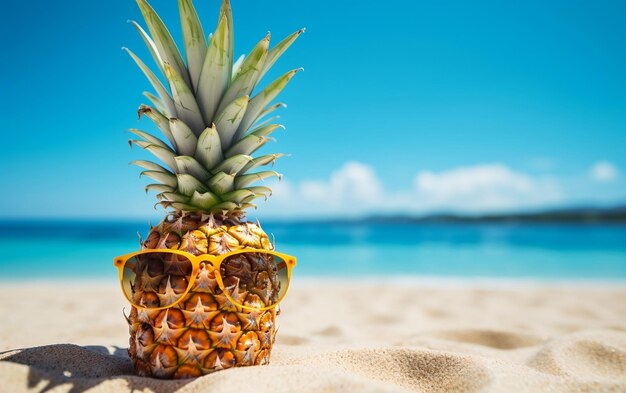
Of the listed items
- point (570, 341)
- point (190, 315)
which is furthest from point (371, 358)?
point (570, 341)

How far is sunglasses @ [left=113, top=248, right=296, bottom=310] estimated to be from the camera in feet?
6.20

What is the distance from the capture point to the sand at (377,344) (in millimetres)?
1794

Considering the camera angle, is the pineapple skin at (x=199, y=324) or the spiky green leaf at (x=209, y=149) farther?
the spiky green leaf at (x=209, y=149)

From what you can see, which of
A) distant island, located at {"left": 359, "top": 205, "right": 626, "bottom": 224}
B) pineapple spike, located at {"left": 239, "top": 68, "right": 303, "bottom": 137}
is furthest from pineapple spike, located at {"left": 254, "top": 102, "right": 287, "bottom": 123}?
distant island, located at {"left": 359, "top": 205, "right": 626, "bottom": 224}

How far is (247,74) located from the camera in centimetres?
211

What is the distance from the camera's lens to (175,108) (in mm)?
2156

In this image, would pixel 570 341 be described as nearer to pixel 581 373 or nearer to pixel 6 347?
pixel 581 373

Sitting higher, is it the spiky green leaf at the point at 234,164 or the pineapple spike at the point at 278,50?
the pineapple spike at the point at 278,50

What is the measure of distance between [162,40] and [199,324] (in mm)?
1441

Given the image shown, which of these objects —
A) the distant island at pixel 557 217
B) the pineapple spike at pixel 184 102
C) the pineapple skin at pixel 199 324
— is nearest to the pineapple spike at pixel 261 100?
the pineapple spike at pixel 184 102

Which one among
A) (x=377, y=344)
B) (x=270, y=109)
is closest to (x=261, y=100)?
(x=270, y=109)

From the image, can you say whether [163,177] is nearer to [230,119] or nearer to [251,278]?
[230,119]

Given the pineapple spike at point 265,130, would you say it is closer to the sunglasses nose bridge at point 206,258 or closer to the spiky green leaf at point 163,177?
the spiky green leaf at point 163,177

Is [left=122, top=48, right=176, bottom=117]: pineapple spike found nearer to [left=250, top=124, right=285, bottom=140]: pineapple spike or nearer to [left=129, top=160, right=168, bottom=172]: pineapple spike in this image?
[left=129, top=160, right=168, bottom=172]: pineapple spike
